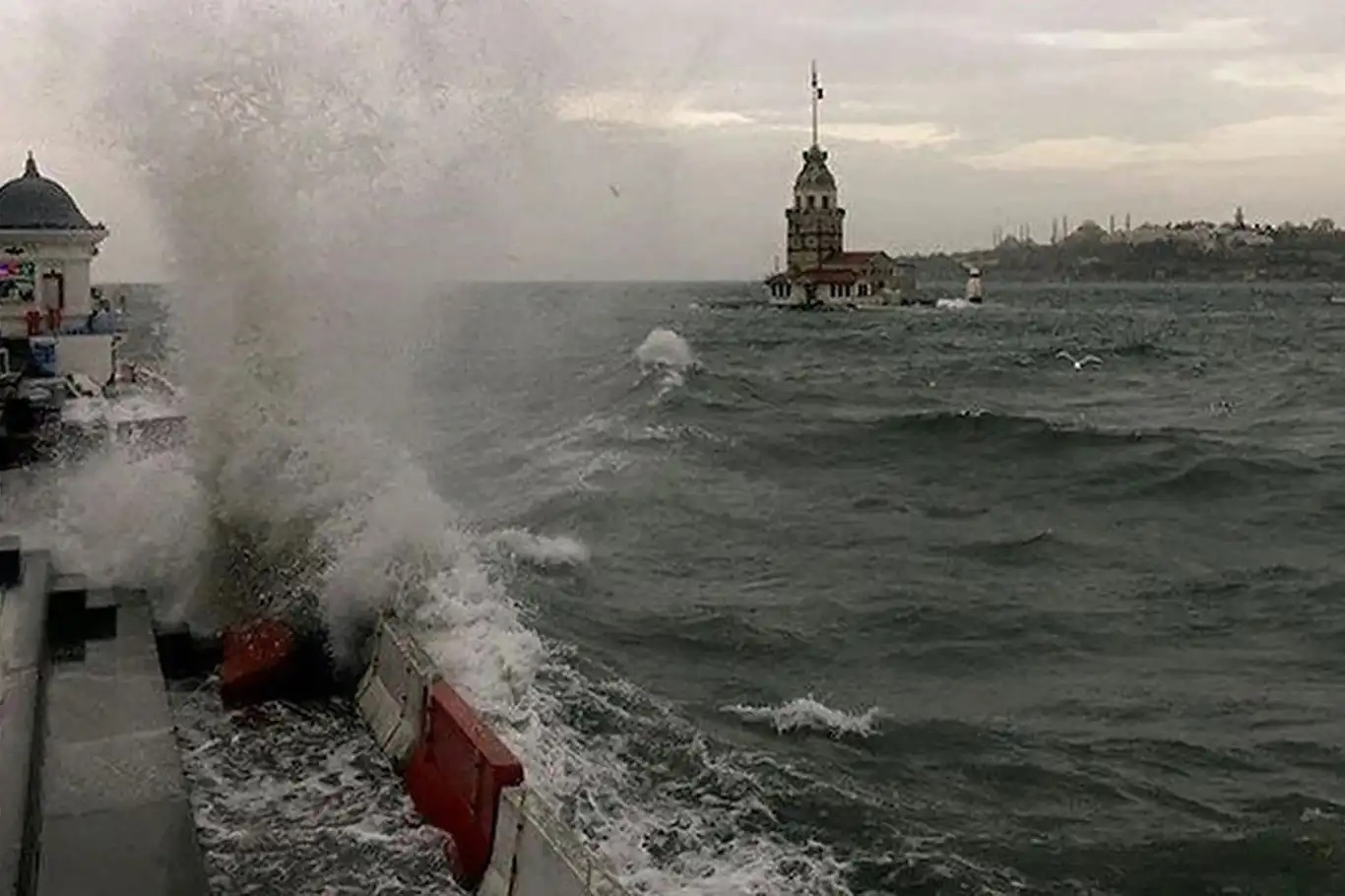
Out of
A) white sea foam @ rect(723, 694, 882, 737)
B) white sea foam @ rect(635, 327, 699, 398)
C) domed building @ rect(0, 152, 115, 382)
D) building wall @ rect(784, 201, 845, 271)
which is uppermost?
building wall @ rect(784, 201, 845, 271)

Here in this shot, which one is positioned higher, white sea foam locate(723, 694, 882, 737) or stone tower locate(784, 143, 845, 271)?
stone tower locate(784, 143, 845, 271)

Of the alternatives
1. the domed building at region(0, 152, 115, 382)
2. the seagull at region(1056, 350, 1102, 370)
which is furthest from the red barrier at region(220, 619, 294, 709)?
the seagull at region(1056, 350, 1102, 370)

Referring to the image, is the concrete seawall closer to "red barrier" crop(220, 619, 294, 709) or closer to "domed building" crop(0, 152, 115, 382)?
"red barrier" crop(220, 619, 294, 709)

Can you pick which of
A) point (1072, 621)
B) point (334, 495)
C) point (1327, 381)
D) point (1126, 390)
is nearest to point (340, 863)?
point (334, 495)

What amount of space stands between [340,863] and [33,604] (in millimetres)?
4073

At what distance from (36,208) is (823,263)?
85.6 m

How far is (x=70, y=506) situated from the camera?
41.7 feet

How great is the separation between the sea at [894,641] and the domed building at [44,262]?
27.7ft

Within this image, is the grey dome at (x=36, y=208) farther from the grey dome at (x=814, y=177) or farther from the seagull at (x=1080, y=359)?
the grey dome at (x=814, y=177)

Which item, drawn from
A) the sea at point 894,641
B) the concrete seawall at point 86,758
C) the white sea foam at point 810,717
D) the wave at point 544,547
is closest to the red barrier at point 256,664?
the sea at point 894,641

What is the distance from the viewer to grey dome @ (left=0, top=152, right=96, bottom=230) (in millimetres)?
28359

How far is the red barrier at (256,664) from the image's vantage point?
9.61 metres

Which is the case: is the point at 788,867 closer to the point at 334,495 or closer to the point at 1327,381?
the point at 334,495

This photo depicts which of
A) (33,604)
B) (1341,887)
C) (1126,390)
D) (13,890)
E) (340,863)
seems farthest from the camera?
(1126,390)
